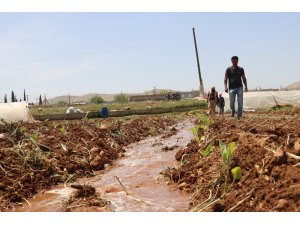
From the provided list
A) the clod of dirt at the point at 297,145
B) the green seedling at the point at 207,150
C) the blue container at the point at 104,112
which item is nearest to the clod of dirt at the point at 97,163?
the green seedling at the point at 207,150

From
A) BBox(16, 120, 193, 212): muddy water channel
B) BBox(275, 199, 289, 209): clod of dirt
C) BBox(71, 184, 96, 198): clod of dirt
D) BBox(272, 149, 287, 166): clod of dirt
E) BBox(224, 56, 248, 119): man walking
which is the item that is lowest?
BBox(16, 120, 193, 212): muddy water channel

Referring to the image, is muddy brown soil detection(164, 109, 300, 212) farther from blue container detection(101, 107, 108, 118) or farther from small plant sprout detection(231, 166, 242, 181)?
blue container detection(101, 107, 108, 118)

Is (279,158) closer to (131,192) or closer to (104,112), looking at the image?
(131,192)

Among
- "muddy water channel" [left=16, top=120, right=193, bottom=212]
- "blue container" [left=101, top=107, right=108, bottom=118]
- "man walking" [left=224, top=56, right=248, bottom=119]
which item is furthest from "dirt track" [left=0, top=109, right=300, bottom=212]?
"blue container" [left=101, top=107, right=108, bottom=118]

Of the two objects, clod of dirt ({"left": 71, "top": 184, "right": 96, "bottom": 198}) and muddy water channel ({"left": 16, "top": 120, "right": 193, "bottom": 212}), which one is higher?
clod of dirt ({"left": 71, "top": 184, "right": 96, "bottom": 198})

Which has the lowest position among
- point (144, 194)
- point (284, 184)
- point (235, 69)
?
point (144, 194)

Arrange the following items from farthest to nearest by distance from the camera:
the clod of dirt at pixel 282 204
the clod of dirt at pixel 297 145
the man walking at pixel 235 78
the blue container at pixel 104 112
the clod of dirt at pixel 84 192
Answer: the blue container at pixel 104 112 → the man walking at pixel 235 78 → the clod of dirt at pixel 84 192 → the clod of dirt at pixel 297 145 → the clod of dirt at pixel 282 204

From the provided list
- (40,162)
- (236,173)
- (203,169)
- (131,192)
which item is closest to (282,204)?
(236,173)

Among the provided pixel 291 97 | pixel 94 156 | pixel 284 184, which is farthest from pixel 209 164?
pixel 291 97

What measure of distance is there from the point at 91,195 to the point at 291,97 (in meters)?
24.4

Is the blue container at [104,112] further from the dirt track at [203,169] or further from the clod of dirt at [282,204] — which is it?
the clod of dirt at [282,204]

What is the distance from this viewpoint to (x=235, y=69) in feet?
31.0

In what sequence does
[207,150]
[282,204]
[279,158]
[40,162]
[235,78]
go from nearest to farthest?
[282,204] < [279,158] < [207,150] < [40,162] < [235,78]
